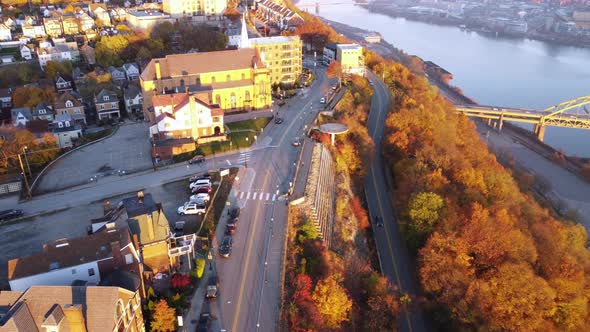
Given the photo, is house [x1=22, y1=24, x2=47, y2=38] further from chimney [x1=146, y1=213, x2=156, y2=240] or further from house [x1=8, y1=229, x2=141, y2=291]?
house [x1=8, y1=229, x2=141, y2=291]

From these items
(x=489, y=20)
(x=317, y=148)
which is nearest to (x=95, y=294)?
(x=317, y=148)

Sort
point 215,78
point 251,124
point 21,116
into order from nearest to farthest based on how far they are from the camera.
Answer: point 251,124, point 21,116, point 215,78

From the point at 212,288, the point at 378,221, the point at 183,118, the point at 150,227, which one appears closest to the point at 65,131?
the point at 183,118

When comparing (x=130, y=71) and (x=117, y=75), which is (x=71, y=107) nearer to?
(x=117, y=75)

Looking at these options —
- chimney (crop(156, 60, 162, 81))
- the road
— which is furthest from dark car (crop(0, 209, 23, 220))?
the road

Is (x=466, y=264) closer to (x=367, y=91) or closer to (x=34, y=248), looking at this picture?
(x=34, y=248)

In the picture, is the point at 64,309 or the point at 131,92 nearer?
the point at 64,309

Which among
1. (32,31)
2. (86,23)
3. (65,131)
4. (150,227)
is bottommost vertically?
(65,131)
